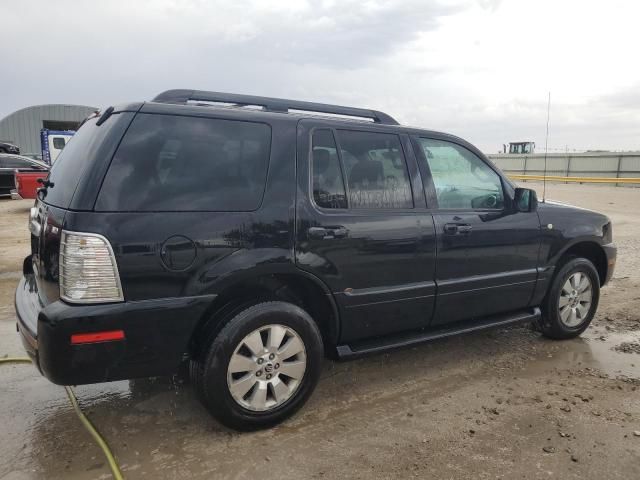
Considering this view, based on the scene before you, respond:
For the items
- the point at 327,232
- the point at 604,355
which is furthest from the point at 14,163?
the point at 604,355

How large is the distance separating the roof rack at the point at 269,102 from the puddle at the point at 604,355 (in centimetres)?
246

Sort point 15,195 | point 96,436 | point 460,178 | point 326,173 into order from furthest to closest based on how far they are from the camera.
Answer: point 15,195
point 460,178
point 326,173
point 96,436

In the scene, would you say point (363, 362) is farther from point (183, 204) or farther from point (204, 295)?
point (183, 204)

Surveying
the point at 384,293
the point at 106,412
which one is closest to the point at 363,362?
the point at 384,293

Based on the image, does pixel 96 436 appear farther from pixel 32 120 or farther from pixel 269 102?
pixel 32 120

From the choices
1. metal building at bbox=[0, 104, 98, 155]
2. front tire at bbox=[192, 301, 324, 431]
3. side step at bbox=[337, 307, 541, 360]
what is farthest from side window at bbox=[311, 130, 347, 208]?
metal building at bbox=[0, 104, 98, 155]

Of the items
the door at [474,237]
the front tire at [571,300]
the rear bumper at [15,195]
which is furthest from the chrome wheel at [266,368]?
the rear bumper at [15,195]

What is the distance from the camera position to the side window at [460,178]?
362cm

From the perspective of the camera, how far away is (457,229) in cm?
355

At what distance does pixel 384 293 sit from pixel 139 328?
157 centimetres

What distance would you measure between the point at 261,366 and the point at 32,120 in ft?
149

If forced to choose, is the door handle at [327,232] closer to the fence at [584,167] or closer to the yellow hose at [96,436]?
the yellow hose at [96,436]

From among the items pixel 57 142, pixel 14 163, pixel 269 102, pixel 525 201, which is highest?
pixel 57 142

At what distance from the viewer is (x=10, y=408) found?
10.3 ft
